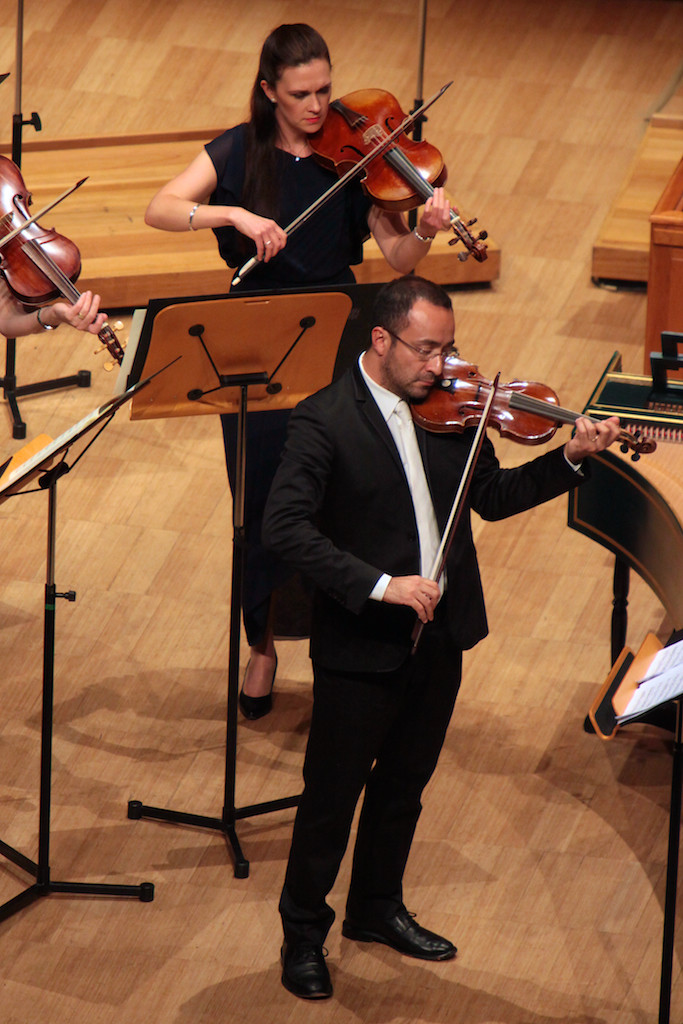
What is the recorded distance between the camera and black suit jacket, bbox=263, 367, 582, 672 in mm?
2541

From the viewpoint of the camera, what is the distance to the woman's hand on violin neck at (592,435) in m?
2.45

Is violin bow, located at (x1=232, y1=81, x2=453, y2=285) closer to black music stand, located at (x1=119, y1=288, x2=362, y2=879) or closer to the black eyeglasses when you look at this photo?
black music stand, located at (x1=119, y1=288, x2=362, y2=879)

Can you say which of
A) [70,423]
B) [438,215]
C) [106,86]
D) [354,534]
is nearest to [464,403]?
[354,534]

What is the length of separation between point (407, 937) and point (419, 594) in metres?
0.84

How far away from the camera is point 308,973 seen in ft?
9.24

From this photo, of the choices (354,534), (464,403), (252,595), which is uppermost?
(464,403)

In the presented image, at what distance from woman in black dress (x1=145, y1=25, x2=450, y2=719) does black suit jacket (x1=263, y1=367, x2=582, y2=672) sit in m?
0.53

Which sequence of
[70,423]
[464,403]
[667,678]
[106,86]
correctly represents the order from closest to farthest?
[667,678] < [464,403] < [70,423] < [106,86]

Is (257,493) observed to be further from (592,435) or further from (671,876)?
(671,876)

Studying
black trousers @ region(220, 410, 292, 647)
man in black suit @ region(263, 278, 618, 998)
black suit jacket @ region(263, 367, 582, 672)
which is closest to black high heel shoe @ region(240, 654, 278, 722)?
black trousers @ region(220, 410, 292, 647)

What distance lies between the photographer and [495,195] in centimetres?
547

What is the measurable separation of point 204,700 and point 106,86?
3215mm

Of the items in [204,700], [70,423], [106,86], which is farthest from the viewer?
[106,86]

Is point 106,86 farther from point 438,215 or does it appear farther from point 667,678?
point 667,678
